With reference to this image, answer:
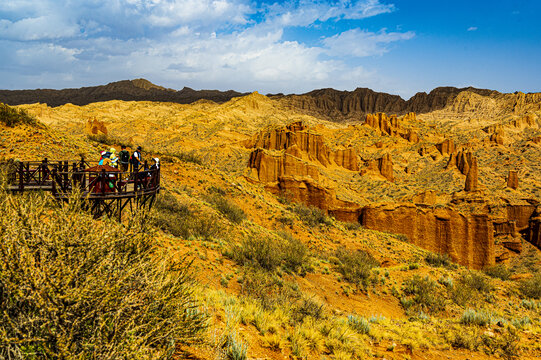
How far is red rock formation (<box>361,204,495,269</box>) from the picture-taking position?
1085 inches

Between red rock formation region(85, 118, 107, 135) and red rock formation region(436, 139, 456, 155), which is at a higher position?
red rock formation region(85, 118, 107, 135)

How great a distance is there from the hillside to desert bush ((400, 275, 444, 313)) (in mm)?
54

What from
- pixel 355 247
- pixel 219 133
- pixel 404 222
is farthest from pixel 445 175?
pixel 219 133

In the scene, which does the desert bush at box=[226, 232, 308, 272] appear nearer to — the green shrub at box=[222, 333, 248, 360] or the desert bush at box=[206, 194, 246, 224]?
the desert bush at box=[206, 194, 246, 224]

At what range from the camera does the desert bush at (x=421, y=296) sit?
41.8ft

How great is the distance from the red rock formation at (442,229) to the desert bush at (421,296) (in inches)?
581

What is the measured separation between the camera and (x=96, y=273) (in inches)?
130

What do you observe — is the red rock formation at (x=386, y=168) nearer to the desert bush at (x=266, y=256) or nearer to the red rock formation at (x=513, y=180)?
the red rock formation at (x=513, y=180)

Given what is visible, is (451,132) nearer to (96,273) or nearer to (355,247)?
(355,247)

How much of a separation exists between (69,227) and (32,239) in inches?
13.4

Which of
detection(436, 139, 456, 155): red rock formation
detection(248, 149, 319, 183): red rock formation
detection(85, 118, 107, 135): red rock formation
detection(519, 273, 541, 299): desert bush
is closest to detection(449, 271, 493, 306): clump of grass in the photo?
detection(519, 273, 541, 299): desert bush

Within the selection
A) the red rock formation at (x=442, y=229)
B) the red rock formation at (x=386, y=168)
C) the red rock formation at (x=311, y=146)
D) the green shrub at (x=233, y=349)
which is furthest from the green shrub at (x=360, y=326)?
the red rock formation at (x=386, y=168)

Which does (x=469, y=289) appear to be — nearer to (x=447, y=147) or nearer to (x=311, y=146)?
(x=311, y=146)

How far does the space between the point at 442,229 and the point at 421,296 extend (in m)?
18.0
